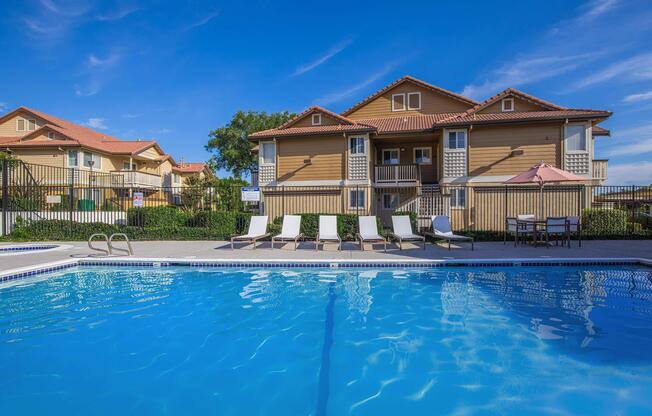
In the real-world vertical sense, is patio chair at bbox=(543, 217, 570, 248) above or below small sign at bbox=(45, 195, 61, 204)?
below

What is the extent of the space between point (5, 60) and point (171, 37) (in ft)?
38.7

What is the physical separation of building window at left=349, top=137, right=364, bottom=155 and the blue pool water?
11.8 m

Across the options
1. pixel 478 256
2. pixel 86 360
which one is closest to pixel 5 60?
pixel 86 360

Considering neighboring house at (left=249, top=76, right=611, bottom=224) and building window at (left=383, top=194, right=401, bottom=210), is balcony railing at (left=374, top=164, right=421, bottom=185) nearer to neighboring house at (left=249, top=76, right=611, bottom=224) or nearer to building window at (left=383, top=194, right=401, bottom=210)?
neighboring house at (left=249, top=76, right=611, bottom=224)

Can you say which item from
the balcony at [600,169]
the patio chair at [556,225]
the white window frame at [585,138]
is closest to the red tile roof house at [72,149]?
the patio chair at [556,225]

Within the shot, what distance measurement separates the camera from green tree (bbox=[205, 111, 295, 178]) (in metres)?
35.5

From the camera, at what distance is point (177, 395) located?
295cm

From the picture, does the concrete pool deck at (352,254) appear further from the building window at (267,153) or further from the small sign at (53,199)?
the building window at (267,153)

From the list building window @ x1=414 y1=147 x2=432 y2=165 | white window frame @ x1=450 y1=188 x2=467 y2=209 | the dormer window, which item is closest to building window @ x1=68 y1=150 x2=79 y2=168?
building window @ x1=414 y1=147 x2=432 y2=165

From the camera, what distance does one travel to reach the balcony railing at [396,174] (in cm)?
1761

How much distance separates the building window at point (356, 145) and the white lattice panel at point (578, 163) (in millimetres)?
10038

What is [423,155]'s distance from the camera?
64.4 ft

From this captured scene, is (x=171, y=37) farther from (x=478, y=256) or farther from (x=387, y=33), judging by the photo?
(x=478, y=256)

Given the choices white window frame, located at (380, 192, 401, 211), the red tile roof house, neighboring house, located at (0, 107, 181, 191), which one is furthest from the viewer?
the red tile roof house
